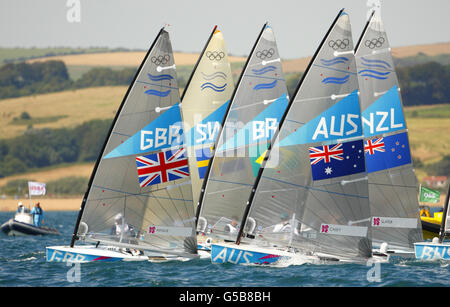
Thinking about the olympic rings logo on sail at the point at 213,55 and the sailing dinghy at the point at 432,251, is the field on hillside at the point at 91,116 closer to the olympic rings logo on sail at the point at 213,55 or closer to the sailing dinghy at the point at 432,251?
the olympic rings logo on sail at the point at 213,55

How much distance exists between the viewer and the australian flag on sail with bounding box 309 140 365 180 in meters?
24.6

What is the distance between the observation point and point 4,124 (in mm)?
153250

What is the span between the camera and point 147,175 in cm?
2544

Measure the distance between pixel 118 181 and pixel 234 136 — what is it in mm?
6673

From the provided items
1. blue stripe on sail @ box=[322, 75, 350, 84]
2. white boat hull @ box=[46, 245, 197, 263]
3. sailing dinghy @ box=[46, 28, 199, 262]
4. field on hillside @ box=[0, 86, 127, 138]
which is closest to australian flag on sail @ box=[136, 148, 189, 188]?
sailing dinghy @ box=[46, 28, 199, 262]

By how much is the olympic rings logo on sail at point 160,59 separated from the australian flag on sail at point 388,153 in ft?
31.3

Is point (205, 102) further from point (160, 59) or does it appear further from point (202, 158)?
point (160, 59)

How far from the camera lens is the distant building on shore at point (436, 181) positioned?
124250 mm

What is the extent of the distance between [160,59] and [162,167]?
383cm

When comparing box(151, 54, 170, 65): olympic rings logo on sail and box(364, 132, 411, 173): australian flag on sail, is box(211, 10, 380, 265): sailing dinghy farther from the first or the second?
box(364, 132, 411, 173): australian flag on sail

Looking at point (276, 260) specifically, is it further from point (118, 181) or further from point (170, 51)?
point (170, 51)

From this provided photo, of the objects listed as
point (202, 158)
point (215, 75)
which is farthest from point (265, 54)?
point (202, 158)

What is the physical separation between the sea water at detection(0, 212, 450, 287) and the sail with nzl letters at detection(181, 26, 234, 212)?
675cm
